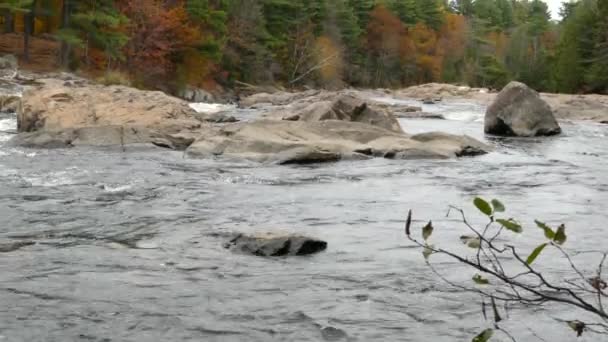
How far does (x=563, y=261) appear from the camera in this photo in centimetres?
555

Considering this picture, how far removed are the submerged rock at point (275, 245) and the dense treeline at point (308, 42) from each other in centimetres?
2550

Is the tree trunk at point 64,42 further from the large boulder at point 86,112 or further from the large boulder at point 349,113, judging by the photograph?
the large boulder at point 349,113

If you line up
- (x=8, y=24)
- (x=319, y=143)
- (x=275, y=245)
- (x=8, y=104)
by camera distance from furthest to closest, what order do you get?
(x=8, y=24), (x=8, y=104), (x=319, y=143), (x=275, y=245)

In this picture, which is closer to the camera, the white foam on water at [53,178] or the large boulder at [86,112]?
the white foam on water at [53,178]

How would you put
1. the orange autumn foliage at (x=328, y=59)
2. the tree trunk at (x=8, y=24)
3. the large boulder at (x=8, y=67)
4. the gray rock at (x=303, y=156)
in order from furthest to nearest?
the orange autumn foliage at (x=328, y=59)
the tree trunk at (x=8, y=24)
the large boulder at (x=8, y=67)
the gray rock at (x=303, y=156)

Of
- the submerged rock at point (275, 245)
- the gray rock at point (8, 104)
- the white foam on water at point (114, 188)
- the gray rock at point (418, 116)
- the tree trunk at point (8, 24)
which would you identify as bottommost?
the gray rock at point (8, 104)

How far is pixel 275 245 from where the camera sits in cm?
572

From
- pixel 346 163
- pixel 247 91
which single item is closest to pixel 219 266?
pixel 346 163

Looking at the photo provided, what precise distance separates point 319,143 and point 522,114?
715 centimetres

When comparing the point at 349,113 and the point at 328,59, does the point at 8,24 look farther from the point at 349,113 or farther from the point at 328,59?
the point at 349,113

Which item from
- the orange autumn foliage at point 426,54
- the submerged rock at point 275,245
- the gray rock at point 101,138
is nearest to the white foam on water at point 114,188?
the submerged rock at point 275,245

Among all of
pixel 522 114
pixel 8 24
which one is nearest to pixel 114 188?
pixel 522 114

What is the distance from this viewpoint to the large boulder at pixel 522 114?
17.5 metres

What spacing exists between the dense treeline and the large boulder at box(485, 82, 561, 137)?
18.9 meters
